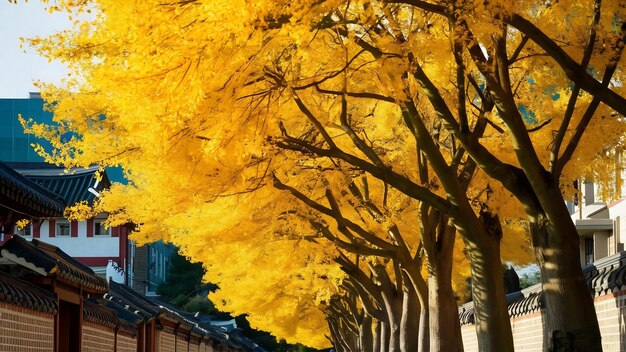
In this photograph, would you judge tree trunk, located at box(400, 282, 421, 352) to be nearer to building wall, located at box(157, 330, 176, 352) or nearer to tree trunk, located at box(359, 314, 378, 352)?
building wall, located at box(157, 330, 176, 352)

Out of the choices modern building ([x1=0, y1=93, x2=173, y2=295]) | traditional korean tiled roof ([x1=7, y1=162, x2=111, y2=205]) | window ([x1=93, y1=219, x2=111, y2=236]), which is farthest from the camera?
window ([x1=93, y1=219, x2=111, y2=236])

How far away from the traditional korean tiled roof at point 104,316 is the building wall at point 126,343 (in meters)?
0.16

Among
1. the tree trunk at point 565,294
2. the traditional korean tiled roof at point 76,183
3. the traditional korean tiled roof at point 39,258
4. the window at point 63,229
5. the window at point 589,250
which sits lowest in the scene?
the tree trunk at point 565,294

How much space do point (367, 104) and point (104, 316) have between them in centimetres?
689

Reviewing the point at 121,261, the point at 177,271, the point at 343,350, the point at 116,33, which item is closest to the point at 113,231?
the point at 121,261

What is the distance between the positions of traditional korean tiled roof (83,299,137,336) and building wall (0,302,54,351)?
3683mm

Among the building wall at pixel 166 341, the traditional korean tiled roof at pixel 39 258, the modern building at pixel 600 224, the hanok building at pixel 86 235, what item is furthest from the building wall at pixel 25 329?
the hanok building at pixel 86 235

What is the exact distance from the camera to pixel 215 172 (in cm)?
1627

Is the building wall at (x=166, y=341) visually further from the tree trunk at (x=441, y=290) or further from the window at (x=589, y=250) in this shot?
the tree trunk at (x=441, y=290)

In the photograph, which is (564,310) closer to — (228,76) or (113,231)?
(228,76)

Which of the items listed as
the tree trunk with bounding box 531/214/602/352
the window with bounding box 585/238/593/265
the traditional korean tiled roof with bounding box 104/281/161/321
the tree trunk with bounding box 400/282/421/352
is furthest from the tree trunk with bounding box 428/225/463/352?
the window with bounding box 585/238/593/265

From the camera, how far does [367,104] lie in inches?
846

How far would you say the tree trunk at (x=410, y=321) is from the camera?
82.8 feet

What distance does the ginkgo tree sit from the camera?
1096cm
